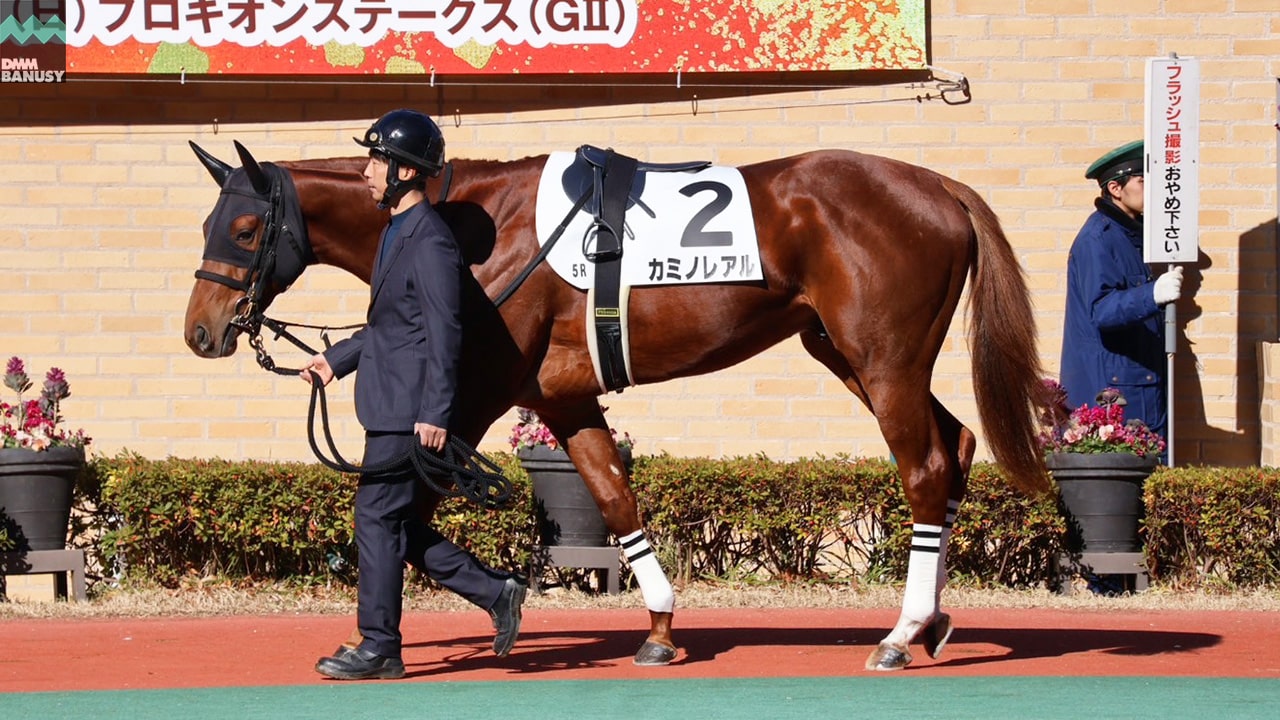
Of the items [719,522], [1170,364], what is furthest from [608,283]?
[1170,364]

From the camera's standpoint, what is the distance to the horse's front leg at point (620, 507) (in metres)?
6.44

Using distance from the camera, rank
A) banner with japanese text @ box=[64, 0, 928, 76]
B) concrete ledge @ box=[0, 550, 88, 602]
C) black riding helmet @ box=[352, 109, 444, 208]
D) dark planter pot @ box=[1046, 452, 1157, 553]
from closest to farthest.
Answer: black riding helmet @ box=[352, 109, 444, 208] → concrete ledge @ box=[0, 550, 88, 602] → dark planter pot @ box=[1046, 452, 1157, 553] → banner with japanese text @ box=[64, 0, 928, 76]

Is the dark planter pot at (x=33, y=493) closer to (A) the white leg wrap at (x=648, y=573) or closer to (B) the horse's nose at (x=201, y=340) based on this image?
(B) the horse's nose at (x=201, y=340)

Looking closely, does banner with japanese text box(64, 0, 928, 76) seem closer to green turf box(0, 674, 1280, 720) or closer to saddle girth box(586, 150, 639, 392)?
saddle girth box(586, 150, 639, 392)

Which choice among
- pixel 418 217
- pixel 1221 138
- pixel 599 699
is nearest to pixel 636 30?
pixel 1221 138

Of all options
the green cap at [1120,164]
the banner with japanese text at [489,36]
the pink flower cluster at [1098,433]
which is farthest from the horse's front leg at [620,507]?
the green cap at [1120,164]

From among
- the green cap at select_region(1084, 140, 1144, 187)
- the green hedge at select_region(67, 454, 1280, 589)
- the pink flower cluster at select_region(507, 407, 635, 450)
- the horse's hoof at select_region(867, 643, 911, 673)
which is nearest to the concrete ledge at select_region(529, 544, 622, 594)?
the green hedge at select_region(67, 454, 1280, 589)

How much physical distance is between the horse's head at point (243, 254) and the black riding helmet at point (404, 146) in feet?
1.55

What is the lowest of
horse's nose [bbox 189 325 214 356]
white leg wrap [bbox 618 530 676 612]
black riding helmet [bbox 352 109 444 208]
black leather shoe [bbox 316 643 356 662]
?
black leather shoe [bbox 316 643 356 662]

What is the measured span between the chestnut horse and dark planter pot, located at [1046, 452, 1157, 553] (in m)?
1.92

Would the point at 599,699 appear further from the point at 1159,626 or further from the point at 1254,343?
the point at 1254,343

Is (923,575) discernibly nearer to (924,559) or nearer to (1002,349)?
(924,559)

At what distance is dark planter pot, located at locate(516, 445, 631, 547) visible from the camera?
8.41 meters

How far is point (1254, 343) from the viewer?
9820 millimetres
